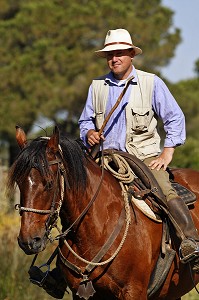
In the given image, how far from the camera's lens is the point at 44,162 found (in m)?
5.67

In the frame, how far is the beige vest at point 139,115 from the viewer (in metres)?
6.83

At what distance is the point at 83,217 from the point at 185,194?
4.24 feet

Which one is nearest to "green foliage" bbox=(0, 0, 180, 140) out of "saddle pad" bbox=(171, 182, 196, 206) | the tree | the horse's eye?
the tree

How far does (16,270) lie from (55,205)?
400cm

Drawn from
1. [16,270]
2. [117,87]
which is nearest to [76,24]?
[16,270]

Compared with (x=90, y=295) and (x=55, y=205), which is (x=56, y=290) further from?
(x=55, y=205)

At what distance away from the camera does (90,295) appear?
606 centimetres

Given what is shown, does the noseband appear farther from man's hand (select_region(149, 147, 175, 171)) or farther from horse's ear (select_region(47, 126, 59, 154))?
man's hand (select_region(149, 147, 175, 171))

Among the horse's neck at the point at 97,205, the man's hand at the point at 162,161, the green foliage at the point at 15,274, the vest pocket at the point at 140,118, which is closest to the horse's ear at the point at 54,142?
the horse's neck at the point at 97,205

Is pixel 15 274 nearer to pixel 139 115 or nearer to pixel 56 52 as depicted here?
pixel 139 115

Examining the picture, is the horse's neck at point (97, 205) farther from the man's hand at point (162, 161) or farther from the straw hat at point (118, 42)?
the straw hat at point (118, 42)

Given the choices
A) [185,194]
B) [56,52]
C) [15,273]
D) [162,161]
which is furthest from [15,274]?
[56,52]

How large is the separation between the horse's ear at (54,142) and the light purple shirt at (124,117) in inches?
41.8

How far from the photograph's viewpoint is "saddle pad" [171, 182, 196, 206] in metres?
6.98
